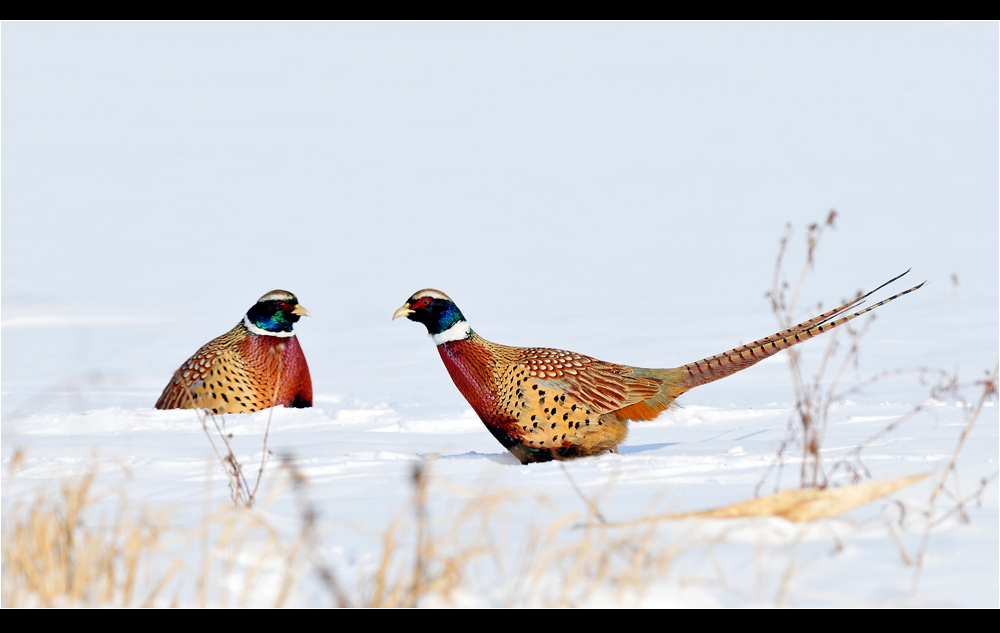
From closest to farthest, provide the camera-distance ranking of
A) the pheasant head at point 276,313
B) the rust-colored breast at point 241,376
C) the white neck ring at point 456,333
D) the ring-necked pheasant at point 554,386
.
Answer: the ring-necked pheasant at point 554,386
the white neck ring at point 456,333
the rust-colored breast at point 241,376
the pheasant head at point 276,313

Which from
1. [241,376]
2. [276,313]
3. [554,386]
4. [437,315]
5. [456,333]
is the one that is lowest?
A: [554,386]

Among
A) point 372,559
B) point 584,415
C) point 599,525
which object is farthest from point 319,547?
point 584,415

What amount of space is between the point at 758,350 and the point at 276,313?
13.0ft

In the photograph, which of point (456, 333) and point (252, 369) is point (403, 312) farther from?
point (252, 369)

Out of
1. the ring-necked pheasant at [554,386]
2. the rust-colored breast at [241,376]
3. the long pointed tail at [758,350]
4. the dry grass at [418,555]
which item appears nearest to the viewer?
the dry grass at [418,555]

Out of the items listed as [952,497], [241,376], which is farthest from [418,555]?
[241,376]

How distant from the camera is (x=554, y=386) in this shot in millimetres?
6172

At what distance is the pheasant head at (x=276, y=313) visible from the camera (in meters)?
8.20

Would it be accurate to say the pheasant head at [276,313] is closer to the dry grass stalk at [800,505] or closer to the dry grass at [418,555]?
the dry grass at [418,555]

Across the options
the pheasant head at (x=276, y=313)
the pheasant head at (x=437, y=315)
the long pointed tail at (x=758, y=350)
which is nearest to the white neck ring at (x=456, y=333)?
the pheasant head at (x=437, y=315)

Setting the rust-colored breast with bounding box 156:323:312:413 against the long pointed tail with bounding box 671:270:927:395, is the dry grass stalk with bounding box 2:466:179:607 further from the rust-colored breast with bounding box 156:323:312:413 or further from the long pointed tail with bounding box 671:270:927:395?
the rust-colored breast with bounding box 156:323:312:413

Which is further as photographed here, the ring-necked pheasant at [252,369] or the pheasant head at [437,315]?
the ring-necked pheasant at [252,369]

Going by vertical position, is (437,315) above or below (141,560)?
above

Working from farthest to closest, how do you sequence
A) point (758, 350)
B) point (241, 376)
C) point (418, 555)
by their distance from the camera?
point (241, 376)
point (758, 350)
point (418, 555)
